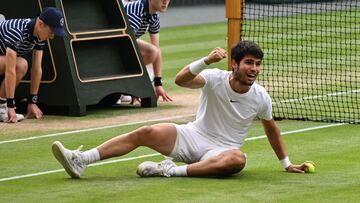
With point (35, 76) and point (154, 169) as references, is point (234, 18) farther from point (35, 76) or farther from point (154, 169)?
point (154, 169)

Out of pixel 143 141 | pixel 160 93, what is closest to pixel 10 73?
pixel 160 93

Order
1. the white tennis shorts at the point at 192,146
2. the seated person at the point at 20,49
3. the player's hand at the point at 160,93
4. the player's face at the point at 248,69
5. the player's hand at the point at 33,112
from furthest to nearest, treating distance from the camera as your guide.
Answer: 1. the player's hand at the point at 160,93
2. the player's hand at the point at 33,112
3. the seated person at the point at 20,49
4. the white tennis shorts at the point at 192,146
5. the player's face at the point at 248,69

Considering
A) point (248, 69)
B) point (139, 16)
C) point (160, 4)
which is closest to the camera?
point (248, 69)

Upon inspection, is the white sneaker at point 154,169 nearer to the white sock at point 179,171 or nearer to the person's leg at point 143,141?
the white sock at point 179,171

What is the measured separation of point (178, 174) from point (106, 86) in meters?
4.64

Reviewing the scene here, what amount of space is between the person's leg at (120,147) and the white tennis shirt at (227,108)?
0.35 m

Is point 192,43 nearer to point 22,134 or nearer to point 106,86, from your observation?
point 106,86

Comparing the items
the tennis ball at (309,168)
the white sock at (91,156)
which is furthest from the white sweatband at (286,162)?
the white sock at (91,156)

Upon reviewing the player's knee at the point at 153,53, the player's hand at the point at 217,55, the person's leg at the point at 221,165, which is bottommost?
the player's knee at the point at 153,53

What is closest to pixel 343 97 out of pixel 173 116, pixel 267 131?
pixel 173 116

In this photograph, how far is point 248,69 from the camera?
9.98m

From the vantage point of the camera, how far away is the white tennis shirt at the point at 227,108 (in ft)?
33.4

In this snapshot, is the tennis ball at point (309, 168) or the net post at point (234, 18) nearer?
the tennis ball at point (309, 168)

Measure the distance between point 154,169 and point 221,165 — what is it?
1.96 feet
